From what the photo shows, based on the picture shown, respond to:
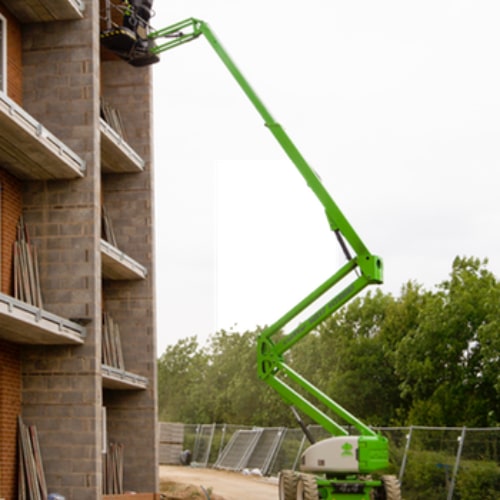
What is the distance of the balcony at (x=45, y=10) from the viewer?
20375 millimetres

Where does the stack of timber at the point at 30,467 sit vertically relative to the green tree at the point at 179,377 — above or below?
below

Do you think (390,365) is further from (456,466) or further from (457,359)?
(456,466)

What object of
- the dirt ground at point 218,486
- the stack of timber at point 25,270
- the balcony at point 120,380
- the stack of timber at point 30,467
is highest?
the stack of timber at point 25,270

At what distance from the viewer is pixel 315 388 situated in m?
23.6

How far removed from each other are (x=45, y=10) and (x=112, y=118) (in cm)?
572

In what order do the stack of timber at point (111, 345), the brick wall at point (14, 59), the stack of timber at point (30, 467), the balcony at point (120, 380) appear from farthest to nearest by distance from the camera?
the stack of timber at point (111, 345) < the balcony at point (120, 380) < the brick wall at point (14, 59) < the stack of timber at point (30, 467)

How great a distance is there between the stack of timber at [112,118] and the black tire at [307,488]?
10383 millimetres

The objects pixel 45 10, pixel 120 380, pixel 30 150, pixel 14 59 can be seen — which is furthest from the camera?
pixel 120 380

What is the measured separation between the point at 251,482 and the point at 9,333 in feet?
70.1

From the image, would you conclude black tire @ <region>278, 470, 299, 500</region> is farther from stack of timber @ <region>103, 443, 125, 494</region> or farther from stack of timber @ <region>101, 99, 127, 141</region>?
stack of timber @ <region>101, 99, 127, 141</region>

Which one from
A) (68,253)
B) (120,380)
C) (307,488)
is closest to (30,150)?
(68,253)

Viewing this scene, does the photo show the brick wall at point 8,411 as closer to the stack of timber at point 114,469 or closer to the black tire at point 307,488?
the stack of timber at point 114,469

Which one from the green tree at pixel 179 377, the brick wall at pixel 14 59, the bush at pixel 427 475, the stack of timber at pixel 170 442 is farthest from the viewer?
the green tree at pixel 179 377

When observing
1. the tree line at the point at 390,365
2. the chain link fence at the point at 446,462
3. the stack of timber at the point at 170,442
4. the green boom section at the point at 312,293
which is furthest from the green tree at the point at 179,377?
the green boom section at the point at 312,293
